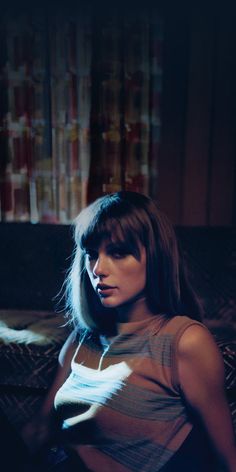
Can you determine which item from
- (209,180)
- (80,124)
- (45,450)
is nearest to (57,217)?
(80,124)

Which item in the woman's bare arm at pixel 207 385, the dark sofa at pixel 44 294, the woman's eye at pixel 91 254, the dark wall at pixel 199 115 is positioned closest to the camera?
the woman's bare arm at pixel 207 385

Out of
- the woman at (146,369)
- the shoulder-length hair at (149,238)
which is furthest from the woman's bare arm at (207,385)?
the shoulder-length hair at (149,238)

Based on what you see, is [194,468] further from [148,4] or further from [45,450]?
[148,4]

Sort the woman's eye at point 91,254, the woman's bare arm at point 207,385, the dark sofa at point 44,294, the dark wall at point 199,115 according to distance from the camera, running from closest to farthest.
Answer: the woman's bare arm at point 207,385 < the woman's eye at point 91,254 < the dark sofa at point 44,294 < the dark wall at point 199,115

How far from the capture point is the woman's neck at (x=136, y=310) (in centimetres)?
108

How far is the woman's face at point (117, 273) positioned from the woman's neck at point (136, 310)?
4cm

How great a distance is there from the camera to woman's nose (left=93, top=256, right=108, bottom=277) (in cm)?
102

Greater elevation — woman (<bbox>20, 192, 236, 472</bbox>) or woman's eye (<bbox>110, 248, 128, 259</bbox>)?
woman's eye (<bbox>110, 248, 128, 259</bbox>)

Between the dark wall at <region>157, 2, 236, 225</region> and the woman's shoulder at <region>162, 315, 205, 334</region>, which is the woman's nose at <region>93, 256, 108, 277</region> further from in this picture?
the dark wall at <region>157, 2, 236, 225</region>

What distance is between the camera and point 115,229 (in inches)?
40.1

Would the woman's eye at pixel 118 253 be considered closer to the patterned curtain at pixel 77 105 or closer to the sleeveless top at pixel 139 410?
the sleeveless top at pixel 139 410

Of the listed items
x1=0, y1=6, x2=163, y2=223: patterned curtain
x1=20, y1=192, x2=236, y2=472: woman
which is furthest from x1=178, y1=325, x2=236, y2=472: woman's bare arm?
x1=0, y1=6, x2=163, y2=223: patterned curtain

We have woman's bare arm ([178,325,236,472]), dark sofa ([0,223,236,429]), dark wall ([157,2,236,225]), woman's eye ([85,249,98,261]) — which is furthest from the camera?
dark wall ([157,2,236,225])

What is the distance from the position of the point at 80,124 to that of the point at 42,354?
5.18 ft
